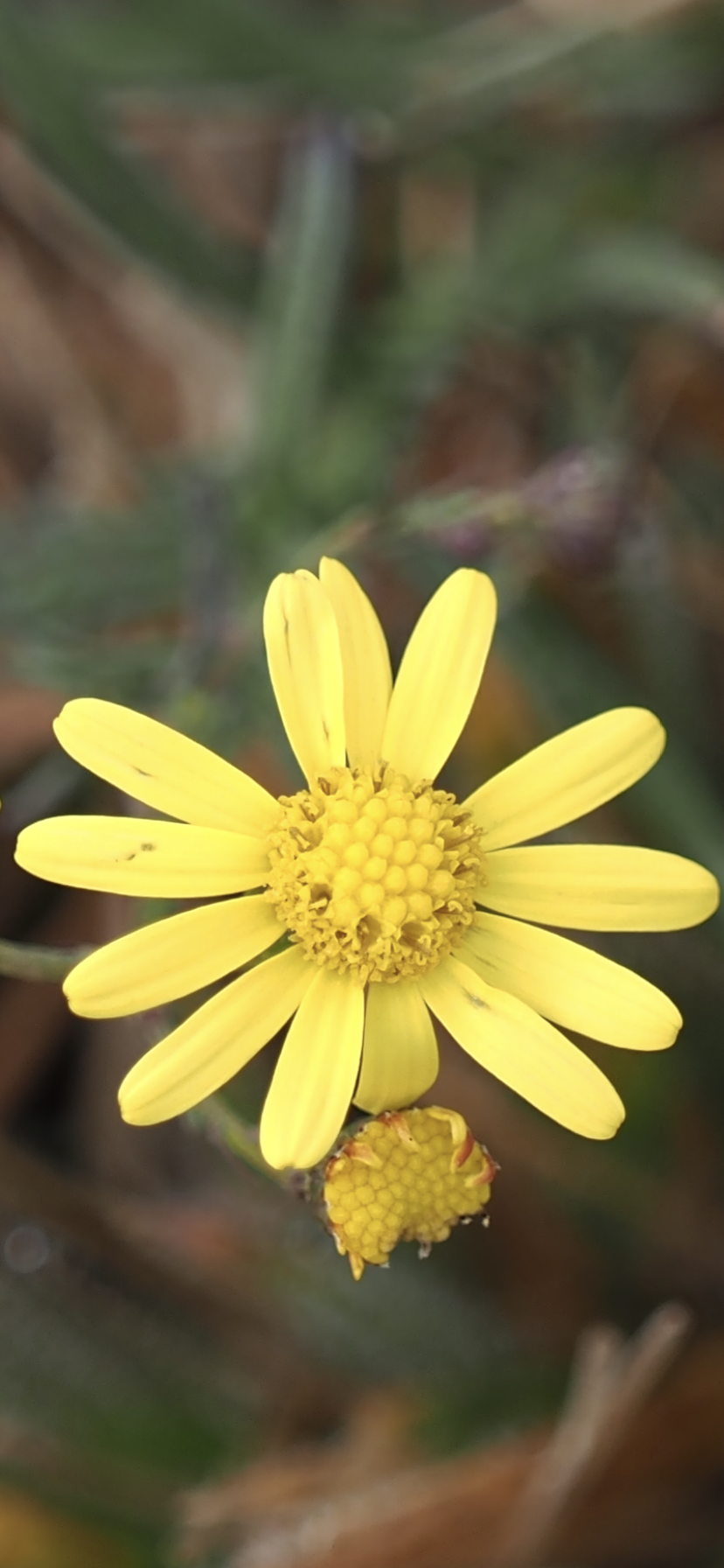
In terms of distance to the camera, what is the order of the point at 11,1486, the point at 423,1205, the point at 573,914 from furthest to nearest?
the point at 11,1486
the point at 573,914
the point at 423,1205

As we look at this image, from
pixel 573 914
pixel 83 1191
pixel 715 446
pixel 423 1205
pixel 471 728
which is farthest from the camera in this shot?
pixel 715 446

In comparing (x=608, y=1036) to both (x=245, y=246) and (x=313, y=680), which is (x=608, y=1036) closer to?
(x=313, y=680)

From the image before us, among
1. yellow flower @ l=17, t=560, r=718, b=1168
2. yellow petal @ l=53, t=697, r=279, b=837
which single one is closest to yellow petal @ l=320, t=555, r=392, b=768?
yellow flower @ l=17, t=560, r=718, b=1168

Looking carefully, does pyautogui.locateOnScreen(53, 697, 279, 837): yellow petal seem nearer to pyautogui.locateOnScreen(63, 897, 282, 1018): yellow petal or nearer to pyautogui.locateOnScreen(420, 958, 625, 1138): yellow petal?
pyautogui.locateOnScreen(63, 897, 282, 1018): yellow petal

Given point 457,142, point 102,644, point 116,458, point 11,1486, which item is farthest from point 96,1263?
point 457,142

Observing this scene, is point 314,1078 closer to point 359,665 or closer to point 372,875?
point 372,875

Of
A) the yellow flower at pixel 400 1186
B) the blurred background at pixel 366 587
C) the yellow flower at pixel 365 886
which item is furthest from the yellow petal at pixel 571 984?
the blurred background at pixel 366 587

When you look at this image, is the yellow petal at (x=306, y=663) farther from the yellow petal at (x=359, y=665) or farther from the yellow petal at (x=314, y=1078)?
the yellow petal at (x=314, y=1078)
